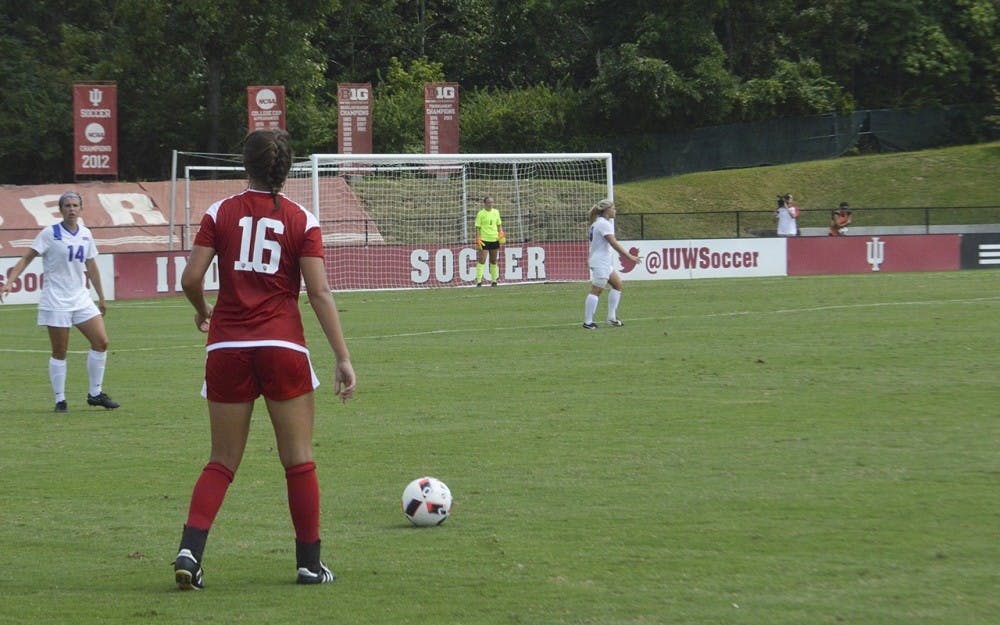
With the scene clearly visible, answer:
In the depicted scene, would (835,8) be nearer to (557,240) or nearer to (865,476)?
(557,240)

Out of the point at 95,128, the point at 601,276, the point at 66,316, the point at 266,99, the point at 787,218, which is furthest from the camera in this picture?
the point at 95,128

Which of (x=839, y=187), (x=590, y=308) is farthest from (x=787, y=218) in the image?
(x=590, y=308)

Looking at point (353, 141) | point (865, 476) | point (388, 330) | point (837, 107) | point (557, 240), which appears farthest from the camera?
point (837, 107)

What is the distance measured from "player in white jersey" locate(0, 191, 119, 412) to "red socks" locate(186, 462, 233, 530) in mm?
6956

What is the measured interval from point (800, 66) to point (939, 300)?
33636mm

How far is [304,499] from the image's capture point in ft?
20.7

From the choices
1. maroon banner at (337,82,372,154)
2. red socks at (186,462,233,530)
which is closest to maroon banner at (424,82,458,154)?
maroon banner at (337,82,372,154)

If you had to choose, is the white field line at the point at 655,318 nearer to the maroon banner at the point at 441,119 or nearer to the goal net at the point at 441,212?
the goal net at the point at 441,212

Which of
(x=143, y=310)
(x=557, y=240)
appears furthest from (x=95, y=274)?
(x=557, y=240)

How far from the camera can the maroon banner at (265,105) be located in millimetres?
40094

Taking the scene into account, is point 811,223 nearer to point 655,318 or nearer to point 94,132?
point 94,132

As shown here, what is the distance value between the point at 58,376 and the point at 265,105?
1109 inches

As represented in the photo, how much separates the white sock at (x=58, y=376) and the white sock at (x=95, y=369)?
26 cm

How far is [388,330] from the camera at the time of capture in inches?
841
